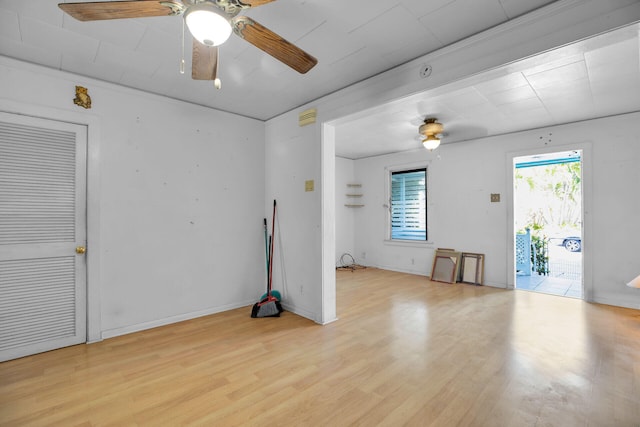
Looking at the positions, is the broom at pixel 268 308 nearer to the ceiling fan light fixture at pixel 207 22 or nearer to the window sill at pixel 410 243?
the ceiling fan light fixture at pixel 207 22

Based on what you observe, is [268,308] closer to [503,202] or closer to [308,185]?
[308,185]

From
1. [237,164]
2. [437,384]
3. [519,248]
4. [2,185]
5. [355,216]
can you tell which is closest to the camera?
[437,384]

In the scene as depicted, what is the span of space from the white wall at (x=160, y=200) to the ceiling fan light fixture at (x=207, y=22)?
2.23m

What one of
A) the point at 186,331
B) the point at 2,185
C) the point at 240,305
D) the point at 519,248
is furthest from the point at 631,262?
the point at 2,185

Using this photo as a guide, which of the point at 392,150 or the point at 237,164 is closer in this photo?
the point at 237,164

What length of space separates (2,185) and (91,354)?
5.48 feet

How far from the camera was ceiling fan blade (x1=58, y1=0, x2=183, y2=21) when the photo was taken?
56.8 inches

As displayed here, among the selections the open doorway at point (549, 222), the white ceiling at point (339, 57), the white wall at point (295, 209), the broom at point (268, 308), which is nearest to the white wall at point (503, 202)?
the white ceiling at point (339, 57)

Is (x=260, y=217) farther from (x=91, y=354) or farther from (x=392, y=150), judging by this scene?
(x=392, y=150)

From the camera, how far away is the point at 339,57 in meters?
2.56

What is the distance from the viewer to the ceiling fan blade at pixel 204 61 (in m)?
1.84

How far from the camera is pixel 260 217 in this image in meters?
4.21

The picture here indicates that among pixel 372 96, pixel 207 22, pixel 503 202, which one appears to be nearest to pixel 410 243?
pixel 503 202

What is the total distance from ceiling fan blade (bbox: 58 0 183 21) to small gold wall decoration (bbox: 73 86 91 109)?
66.9 inches
